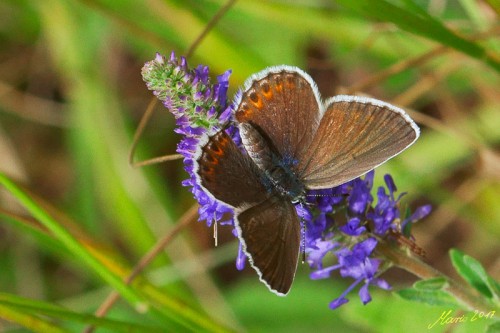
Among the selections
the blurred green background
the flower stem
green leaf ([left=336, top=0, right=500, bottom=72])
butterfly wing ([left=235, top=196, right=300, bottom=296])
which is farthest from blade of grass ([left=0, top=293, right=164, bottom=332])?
green leaf ([left=336, top=0, right=500, bottom=72])

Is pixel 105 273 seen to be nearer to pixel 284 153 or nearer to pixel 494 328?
pixel 284 153

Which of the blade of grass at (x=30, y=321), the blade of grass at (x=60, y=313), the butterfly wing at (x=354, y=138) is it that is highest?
the butterfly wing at (x=354, y=138)

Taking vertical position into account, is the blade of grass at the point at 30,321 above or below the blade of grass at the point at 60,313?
below

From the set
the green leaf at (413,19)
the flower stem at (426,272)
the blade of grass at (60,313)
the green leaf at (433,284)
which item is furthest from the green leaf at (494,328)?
the blade of grass at (60,313)

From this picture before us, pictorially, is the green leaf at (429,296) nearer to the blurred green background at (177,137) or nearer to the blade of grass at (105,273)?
the blade of grass at (105,273)

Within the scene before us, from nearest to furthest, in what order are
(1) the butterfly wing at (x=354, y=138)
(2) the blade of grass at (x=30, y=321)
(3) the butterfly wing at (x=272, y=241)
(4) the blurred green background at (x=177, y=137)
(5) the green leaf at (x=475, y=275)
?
(3) the butterfly wing at (x=272, y=241) < (1) the butterfly wing at (x=354, y=138) < (5) the green leaf at (x=475, y=275) < (2) the blade of grass at (x=30, y=321) < (4) the blurred green background at (x=177, y=137)

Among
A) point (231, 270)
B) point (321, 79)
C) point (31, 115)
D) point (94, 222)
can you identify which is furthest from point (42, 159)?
point (321, 79)

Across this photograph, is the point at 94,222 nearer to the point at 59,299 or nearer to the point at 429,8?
the point at 59,299
